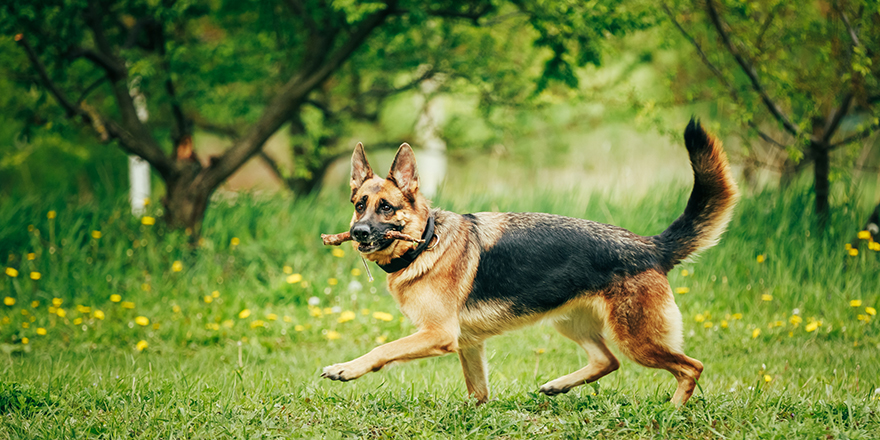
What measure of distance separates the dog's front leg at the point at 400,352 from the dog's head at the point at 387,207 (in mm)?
552

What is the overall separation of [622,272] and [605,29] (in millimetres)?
4088

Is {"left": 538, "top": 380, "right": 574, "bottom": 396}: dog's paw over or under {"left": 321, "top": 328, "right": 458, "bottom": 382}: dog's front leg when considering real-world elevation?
under

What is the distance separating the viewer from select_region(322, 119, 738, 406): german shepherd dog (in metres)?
3.70

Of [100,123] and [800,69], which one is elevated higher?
[800,69]

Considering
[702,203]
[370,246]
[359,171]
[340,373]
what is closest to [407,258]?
[370,246]

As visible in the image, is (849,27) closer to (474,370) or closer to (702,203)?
(702,203)

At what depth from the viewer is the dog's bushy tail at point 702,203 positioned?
3.87 m

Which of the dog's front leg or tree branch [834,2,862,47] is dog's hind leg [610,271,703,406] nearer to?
the dog's front leg

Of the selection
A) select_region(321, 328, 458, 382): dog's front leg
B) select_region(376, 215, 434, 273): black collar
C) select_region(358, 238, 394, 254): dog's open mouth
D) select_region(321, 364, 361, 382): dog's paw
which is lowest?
select_region(321, 364, 361, 382): dog's paw

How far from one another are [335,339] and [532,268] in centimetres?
288

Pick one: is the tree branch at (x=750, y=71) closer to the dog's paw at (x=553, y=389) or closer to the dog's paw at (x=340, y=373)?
the dog's paw at (x=553, y=389)

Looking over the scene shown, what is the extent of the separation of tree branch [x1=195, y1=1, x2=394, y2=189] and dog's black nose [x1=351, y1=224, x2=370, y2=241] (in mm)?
4783

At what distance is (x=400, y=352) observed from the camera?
11.4ft

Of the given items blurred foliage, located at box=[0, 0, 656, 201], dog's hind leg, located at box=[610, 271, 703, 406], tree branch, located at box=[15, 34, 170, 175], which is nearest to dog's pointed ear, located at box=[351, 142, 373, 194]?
dog's hind leg, located at box=[610, 271, 703, 406]
